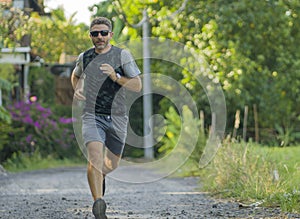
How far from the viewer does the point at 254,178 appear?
10.4 metres

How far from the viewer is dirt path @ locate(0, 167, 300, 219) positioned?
864 centimetres

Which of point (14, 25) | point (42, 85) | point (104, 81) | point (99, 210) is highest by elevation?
point (14, 25)

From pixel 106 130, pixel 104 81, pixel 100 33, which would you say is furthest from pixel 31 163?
pixel 100 33

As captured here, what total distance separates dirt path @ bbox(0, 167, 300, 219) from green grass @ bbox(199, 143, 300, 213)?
250 millimetres

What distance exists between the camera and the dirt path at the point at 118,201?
28.3 feet

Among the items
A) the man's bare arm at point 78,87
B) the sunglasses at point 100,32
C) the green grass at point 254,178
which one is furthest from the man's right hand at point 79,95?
the green grass at point 254,178

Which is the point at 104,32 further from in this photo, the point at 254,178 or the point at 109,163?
the point at 254,178

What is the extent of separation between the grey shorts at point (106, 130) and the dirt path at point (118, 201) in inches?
31.1

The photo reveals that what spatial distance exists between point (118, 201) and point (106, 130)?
2495mm

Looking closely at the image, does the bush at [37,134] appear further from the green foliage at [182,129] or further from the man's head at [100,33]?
the man's head at [100,33]

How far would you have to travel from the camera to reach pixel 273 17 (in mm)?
22641

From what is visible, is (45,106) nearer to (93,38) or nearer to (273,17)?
(273,17)

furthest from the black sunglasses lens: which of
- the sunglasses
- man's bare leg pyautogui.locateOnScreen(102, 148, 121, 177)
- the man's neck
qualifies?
man's bare leg pyautogui.locateOnScreen(102, 148, 121, 177)

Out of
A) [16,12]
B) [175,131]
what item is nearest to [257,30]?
[175,131]
